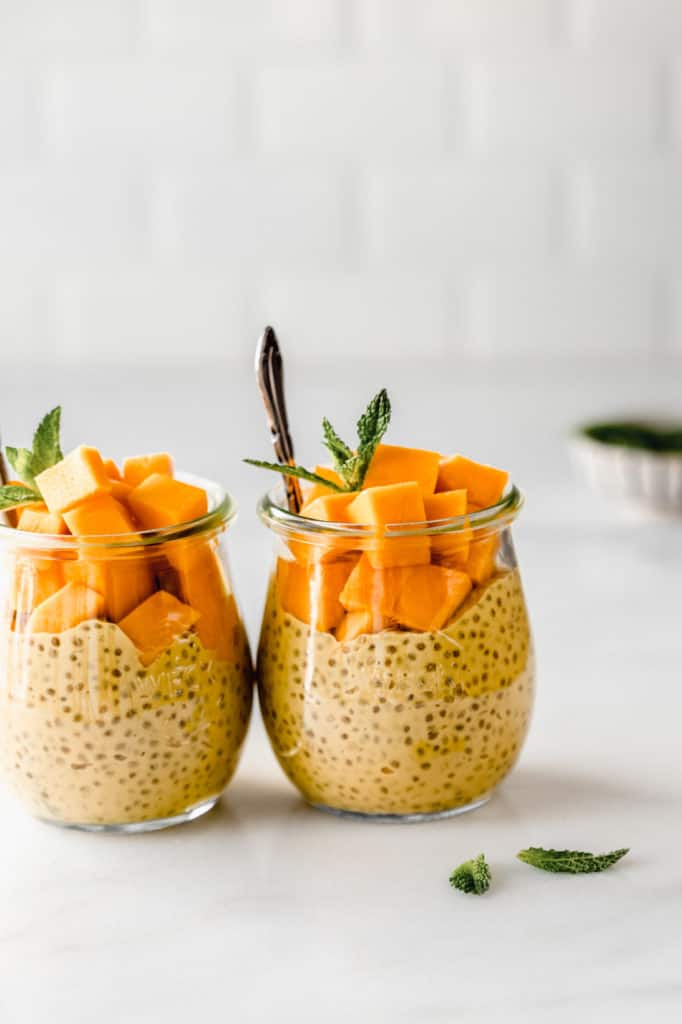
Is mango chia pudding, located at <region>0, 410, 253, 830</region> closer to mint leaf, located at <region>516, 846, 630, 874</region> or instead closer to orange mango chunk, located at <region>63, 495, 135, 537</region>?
orange mango chunk, located at <region>63, 495, 135, 537</region>

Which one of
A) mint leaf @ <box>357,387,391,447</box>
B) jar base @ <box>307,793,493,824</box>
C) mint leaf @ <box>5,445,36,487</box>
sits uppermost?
mint leaf @ <box>357,387,391,447</box>

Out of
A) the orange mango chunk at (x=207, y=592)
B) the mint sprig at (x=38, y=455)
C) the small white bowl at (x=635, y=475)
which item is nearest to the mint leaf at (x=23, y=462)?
the mint sprig at (x=38, y=455)

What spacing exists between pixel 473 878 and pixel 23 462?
377mm

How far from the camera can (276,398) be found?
2.79ft

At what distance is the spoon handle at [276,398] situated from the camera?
2.74 feet

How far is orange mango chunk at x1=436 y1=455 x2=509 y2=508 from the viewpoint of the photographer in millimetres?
839

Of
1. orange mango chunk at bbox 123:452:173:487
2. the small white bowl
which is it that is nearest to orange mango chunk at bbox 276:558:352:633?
orange mango chunk at bbox 123:452:173:487

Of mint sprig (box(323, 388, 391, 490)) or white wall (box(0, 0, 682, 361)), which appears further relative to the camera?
white wall (box(0, 0, 682, 361))

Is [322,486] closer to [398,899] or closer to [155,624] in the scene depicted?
[155,624]

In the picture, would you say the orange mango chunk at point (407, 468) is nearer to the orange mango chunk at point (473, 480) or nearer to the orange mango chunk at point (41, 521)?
the orange mango chunk at point (473, 480)

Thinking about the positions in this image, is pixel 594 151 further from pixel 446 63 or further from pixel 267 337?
pixel 267 337

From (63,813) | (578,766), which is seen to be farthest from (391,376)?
(63,813)

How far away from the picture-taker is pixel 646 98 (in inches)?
87.6

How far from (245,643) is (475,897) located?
0.73 ft
